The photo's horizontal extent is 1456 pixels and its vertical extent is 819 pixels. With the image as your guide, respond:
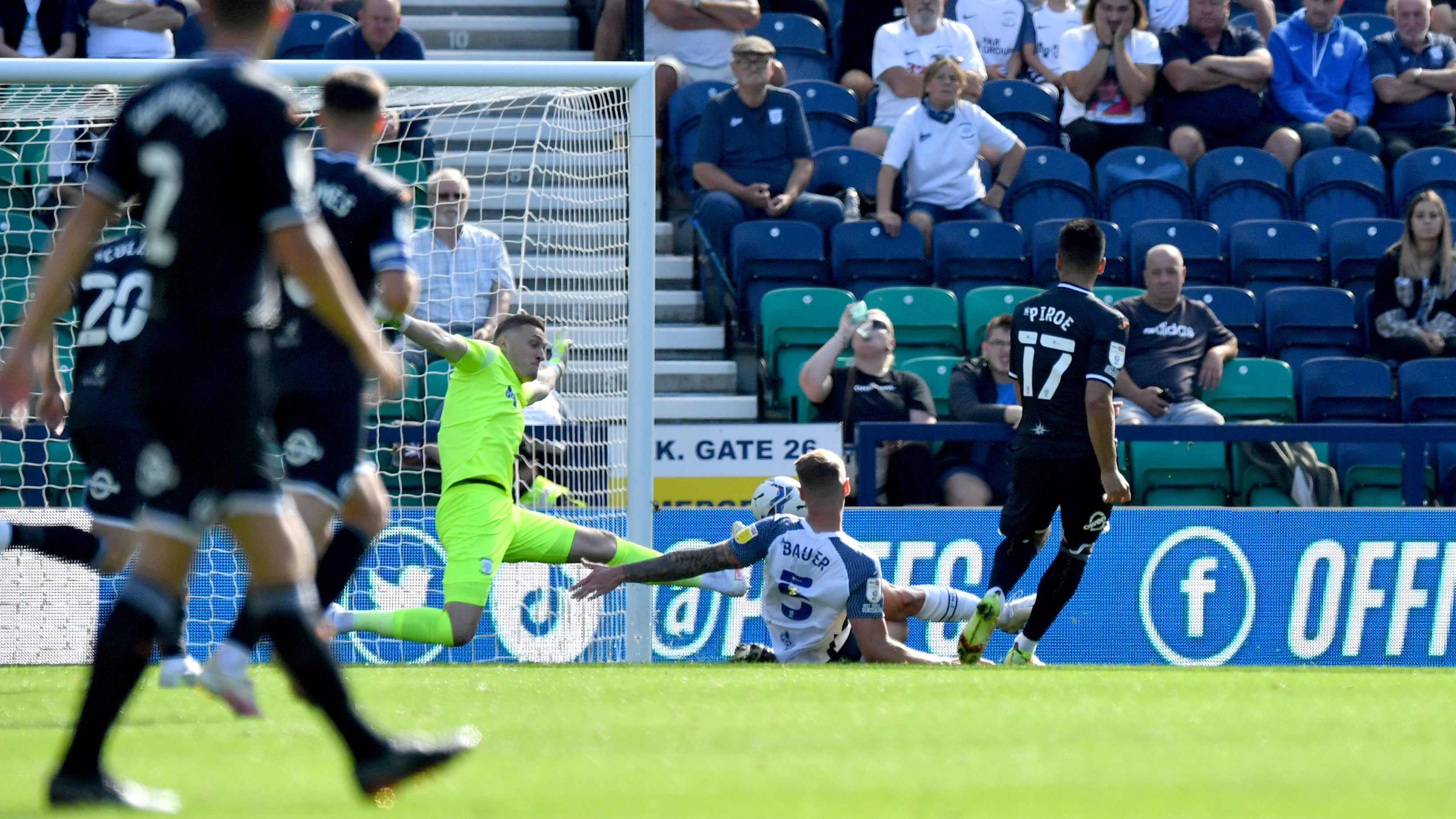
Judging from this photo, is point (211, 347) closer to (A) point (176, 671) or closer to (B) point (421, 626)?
(A) point (176, 671)

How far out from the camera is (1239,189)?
1273cm

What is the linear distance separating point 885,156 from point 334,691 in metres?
8.79

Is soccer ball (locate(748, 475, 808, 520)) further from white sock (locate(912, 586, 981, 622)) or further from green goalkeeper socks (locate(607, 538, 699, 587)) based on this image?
white sock (locate(912, 586, 981, 622))

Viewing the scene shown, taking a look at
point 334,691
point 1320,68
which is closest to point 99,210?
point 334,691

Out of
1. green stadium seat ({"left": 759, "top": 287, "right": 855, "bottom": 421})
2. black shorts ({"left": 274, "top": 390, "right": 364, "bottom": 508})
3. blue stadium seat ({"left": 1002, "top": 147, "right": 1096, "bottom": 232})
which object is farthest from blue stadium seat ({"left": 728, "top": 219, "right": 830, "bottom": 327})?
black shorts ({"left": 274, "top": 390, "right": 364, "bottom": 508})

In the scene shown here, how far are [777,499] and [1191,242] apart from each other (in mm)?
5122

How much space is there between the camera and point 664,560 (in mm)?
7281

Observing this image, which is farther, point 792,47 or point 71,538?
point 792,47

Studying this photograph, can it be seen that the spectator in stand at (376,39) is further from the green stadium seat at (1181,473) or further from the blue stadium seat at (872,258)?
the green stadium seat at (1181,473)

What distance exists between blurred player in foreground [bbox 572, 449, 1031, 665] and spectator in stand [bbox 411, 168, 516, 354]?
208 centimetres

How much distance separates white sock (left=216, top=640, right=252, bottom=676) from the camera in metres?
4.82

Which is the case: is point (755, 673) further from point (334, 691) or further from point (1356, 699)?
point (334, 691)

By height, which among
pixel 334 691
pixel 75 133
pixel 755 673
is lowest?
pixel 755 673

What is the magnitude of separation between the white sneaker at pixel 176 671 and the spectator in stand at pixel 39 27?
22.2ft
